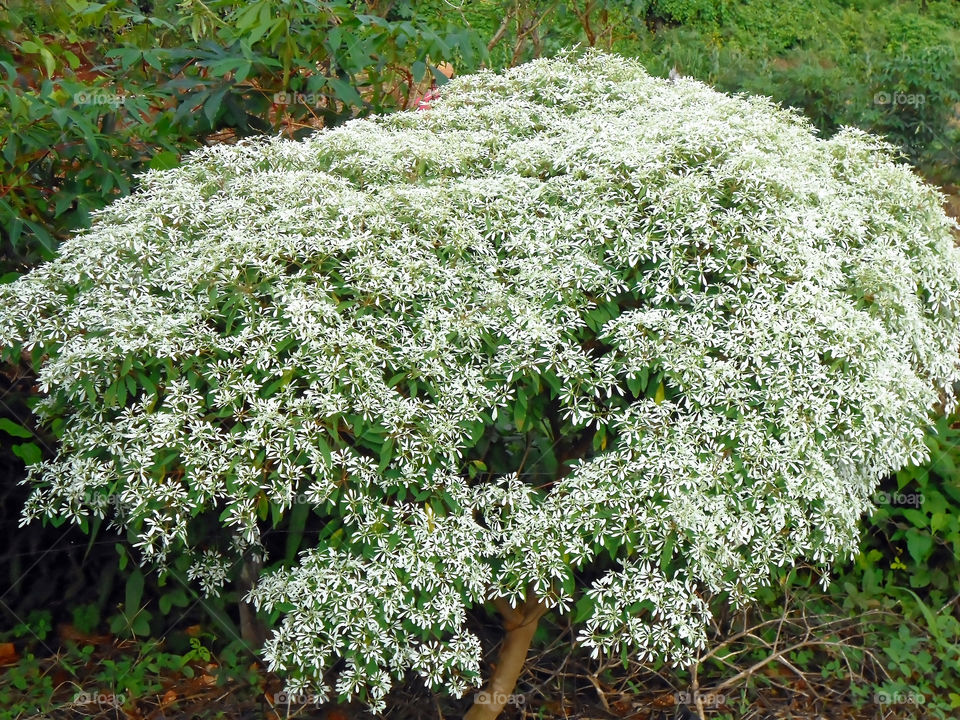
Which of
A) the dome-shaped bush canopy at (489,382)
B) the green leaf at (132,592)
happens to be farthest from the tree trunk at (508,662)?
the green leaf at (132,592)

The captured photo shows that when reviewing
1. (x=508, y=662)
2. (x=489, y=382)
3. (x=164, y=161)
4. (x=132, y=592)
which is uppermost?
(x=489, y=382)

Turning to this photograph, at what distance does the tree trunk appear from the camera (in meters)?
3.18

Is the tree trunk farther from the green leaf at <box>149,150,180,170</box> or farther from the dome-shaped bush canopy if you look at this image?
the green leaf at <box>149,150,180,170</box>

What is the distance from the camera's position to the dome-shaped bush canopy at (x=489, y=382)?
8.87 feet

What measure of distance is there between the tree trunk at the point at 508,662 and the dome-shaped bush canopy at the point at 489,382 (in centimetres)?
10

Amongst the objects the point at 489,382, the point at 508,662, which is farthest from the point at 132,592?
the point at 489,382

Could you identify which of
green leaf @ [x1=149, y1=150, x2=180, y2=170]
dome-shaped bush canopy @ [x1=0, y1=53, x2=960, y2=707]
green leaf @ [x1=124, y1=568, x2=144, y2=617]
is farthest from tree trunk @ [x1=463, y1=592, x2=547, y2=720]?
green leaf @ [x1=149, y1=150, x2=180, y2=170]

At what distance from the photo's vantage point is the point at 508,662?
10.7 feet

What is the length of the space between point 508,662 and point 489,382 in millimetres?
1082

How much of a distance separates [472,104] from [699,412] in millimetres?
2004

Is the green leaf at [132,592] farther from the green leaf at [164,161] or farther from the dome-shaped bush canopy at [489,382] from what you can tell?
the green leaf at [164,161]

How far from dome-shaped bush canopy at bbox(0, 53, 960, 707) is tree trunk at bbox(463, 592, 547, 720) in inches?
3.8

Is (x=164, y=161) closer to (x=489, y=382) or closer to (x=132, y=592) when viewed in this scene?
(x=132, y=592)

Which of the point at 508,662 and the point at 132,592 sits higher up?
the point at 508,662
